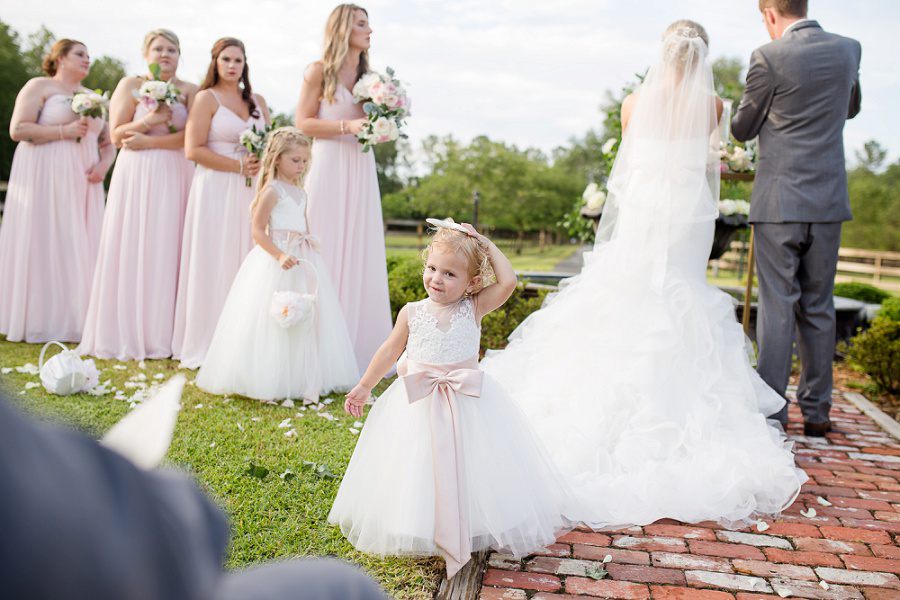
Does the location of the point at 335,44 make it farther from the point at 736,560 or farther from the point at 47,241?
the point at 736,560

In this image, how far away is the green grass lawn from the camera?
2857 mm

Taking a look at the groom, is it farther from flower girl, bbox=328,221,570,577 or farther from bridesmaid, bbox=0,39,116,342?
bridesmaid, bbox=0,39,116,342

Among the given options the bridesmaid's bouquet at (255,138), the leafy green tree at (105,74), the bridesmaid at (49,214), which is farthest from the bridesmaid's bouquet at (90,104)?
the leafy green tree at (105,74)

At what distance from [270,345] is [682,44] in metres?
3.44

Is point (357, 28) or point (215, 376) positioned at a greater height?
point (357, 28)

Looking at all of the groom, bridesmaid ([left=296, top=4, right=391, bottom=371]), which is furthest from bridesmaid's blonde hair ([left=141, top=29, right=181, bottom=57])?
the groom

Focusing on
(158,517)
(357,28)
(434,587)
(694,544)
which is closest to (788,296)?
(694,544)

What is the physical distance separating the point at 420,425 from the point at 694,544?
4.53ft

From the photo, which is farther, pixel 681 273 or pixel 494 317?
pixel 494 317

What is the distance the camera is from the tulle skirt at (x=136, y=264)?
621 centimetres

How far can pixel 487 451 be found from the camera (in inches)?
117

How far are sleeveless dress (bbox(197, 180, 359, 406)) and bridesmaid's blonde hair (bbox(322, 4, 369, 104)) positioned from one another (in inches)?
39.9

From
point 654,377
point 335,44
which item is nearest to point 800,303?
point 654,377

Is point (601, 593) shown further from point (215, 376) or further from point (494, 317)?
point (494, 317)
